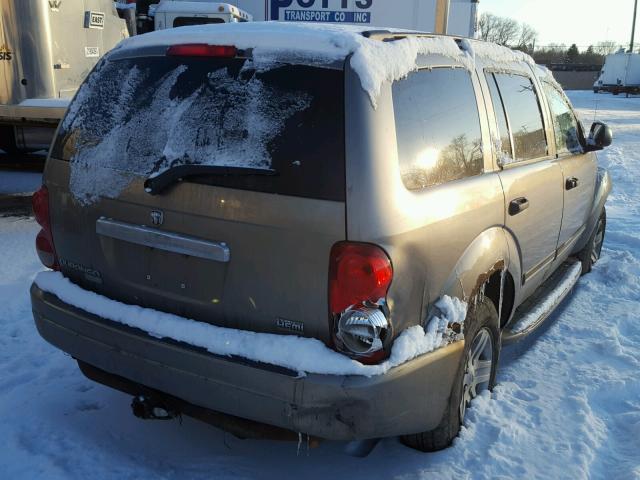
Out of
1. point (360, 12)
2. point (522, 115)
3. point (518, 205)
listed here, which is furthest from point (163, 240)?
point (360, 12)

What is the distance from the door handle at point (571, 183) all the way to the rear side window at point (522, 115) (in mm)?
360

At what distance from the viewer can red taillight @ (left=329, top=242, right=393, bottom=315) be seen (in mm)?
2164

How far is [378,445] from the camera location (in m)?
2.94

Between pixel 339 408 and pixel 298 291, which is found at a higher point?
pixel 298 291

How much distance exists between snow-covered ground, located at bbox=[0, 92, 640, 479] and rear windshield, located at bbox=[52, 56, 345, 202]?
1.20 meters

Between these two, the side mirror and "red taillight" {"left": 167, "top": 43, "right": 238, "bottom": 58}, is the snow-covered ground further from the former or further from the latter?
"red taillight" {"left": 167, "top": 43, "right": 238, "bottom": 58}

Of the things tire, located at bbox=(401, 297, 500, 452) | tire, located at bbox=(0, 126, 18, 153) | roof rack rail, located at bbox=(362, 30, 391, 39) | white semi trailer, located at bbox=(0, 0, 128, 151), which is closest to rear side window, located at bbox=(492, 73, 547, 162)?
roof rack rail, located at bbox=(362, 30, 391, 39)

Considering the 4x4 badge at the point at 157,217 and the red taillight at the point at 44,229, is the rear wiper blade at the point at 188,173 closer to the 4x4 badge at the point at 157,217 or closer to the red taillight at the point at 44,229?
the 4x4 badge at the point at 157,217

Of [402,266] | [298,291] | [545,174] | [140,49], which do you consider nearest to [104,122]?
[140,49]

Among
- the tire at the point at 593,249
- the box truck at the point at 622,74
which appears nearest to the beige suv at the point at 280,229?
the tire at the point at 593,249

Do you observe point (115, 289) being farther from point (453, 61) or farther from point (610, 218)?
point (610, 218)

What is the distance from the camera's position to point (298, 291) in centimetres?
225

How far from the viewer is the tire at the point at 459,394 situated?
2691 millimetres

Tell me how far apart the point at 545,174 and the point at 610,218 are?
476 centimetres
